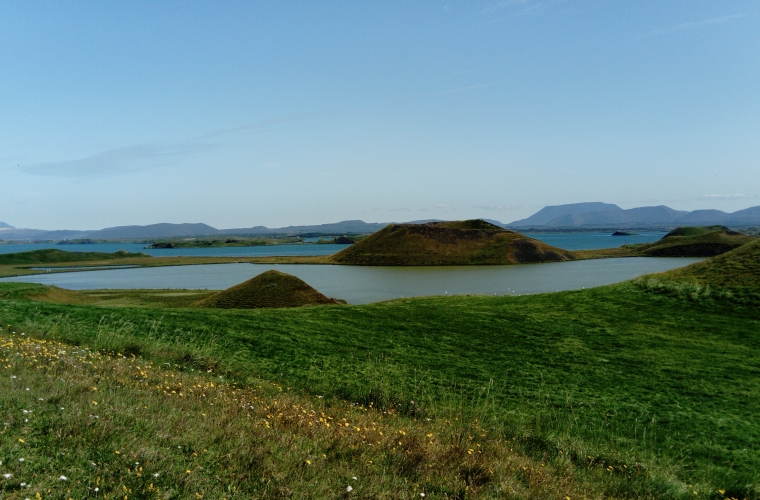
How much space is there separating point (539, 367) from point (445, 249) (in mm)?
89449

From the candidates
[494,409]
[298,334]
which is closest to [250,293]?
[298,334]

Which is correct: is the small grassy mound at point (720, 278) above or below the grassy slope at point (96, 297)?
above

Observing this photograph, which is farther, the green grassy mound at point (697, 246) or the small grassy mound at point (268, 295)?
the green grassy mound at point (697, 246)

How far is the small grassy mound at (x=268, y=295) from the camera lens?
35500 millimetres

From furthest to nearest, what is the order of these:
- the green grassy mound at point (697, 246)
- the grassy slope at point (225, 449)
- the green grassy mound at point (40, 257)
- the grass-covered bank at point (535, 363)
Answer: the green grassy mound at point (40, 257) < the green grassy mound at point (697, 246) < the grass-covered bank at point (535, 363) < the grassy slope at point (225, 449)

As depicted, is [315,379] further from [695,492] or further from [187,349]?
[695,492]

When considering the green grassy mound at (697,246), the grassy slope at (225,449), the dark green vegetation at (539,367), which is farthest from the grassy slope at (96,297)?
the green grassy mound at (697,246)

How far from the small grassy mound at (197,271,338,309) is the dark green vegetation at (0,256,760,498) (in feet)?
48.6

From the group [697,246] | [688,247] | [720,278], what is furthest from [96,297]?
[697,246]

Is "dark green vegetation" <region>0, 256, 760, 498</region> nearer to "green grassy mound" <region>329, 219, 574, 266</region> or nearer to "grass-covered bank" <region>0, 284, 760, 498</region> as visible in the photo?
"grass-covered bank" <region>0, 284, 760, 498</region>

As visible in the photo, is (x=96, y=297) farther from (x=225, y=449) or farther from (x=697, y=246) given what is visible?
(x=697, y=246)

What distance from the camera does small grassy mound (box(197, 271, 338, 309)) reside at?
35500mm

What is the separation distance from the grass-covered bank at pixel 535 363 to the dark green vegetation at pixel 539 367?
0.05 m

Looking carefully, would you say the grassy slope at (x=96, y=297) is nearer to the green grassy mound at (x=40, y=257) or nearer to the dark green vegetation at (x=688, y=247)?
the green grassy mound at (x=40, y=257)
